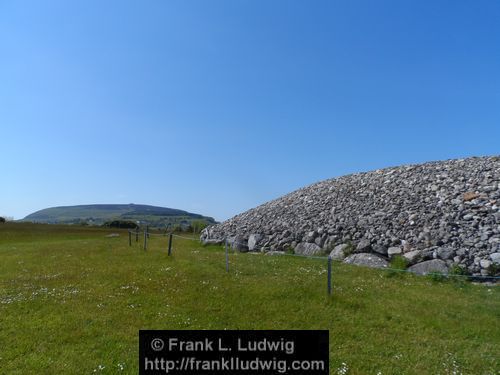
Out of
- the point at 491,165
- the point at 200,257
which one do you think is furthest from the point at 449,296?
the point at 491,165

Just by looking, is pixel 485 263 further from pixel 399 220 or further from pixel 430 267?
pixel 399 220

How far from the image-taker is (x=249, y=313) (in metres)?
11.0

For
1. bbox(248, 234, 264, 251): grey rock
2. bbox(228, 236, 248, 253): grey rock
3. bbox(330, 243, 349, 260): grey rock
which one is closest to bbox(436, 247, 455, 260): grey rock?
bbox(330, 243, 349, 260): grey rock

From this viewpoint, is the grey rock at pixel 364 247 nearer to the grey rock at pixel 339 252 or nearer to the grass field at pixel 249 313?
the grey rock at pixel 339 252

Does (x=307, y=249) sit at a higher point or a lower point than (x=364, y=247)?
lower

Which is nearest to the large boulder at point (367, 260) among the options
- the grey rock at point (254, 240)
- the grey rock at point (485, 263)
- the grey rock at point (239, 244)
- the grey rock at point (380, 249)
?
the grey rock at point (380, 249)

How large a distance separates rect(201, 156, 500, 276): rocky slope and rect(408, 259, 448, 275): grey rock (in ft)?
0.14

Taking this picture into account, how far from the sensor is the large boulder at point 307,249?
2225 cm

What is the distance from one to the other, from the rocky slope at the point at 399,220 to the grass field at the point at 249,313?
2672 millimetres

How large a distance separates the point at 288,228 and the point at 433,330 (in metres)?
16.5

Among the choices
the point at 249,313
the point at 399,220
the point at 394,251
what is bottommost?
the point at 249,313

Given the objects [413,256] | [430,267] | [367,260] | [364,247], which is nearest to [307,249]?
[364,247]

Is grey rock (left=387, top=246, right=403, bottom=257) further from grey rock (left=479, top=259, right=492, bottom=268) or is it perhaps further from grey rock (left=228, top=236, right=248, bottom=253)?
grey rock (left=228, top=236, right=248, bottom=253)

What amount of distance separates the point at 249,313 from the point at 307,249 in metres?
12.2
